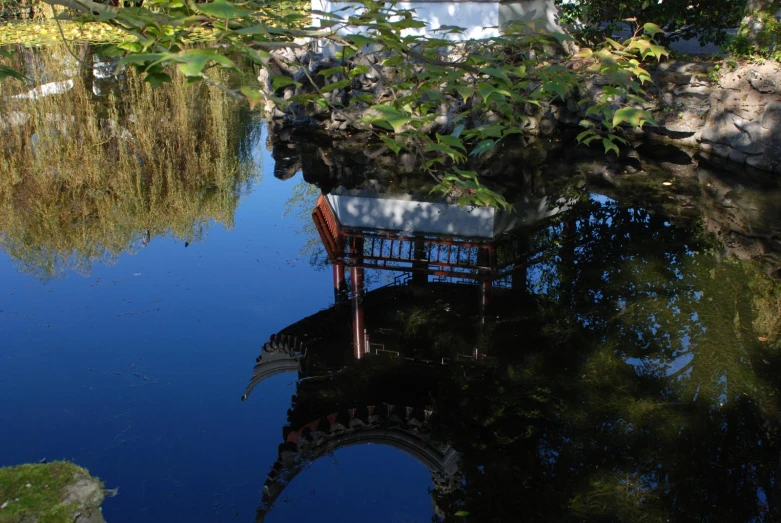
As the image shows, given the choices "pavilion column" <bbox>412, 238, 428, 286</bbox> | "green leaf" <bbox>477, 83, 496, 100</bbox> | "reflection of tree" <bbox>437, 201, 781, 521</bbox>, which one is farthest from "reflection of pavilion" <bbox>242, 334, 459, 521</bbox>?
"green leaf" <bbox>477, 83, 496, 100</bbox>

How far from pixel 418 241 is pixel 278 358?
2.15 meters

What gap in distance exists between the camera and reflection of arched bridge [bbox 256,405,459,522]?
3486 millimetres

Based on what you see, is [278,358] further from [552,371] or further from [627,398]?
[627,398]

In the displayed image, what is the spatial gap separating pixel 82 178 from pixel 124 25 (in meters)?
5.96

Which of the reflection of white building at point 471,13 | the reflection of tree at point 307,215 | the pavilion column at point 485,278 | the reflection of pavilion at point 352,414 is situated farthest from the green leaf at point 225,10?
the reflection of white building at point 471,13

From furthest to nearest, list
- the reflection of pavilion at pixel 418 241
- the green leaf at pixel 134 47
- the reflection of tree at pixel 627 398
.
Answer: the reflection of pavilion at pixel 418 241
the reflection of tree at pixel 627 398
the green leaf at pixel 134 47

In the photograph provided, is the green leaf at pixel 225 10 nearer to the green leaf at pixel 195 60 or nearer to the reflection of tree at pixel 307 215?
the green leaf at pixel 195 60

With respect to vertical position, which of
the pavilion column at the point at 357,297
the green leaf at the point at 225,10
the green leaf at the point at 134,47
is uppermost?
the green leaf at the point at 225,10

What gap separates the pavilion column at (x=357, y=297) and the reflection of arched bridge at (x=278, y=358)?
0.35 meters

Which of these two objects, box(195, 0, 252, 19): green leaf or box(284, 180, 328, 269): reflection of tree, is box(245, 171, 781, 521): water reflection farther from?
box(195, 0, 252, 19): green leaf

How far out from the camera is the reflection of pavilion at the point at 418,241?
5.58 m

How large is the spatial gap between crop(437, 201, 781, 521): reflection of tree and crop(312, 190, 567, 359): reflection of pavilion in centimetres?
A: 45

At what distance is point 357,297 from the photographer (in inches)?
211

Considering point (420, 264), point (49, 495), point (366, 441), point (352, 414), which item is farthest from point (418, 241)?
point (49, 495)
